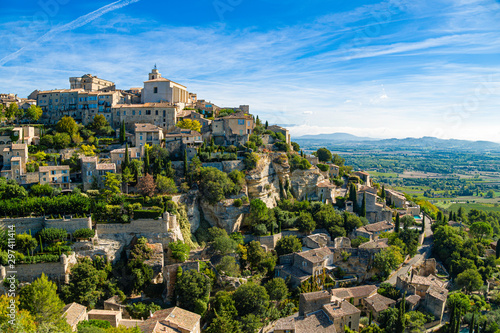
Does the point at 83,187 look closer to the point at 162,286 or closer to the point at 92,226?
the point at 92,226

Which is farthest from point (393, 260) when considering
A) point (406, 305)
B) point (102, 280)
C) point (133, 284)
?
point (102, 280)

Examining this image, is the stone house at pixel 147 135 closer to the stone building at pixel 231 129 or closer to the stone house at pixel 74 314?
the stone building at pixel 231 129

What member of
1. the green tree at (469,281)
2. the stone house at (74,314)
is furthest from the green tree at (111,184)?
the green tree at (469,281)

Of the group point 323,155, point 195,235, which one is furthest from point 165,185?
point 323,155

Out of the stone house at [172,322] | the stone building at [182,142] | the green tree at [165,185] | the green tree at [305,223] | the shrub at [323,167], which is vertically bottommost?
the stone house at [172,322]

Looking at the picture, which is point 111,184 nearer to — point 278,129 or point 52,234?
point 52,234

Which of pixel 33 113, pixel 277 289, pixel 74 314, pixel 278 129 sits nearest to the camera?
pixel 74 314
